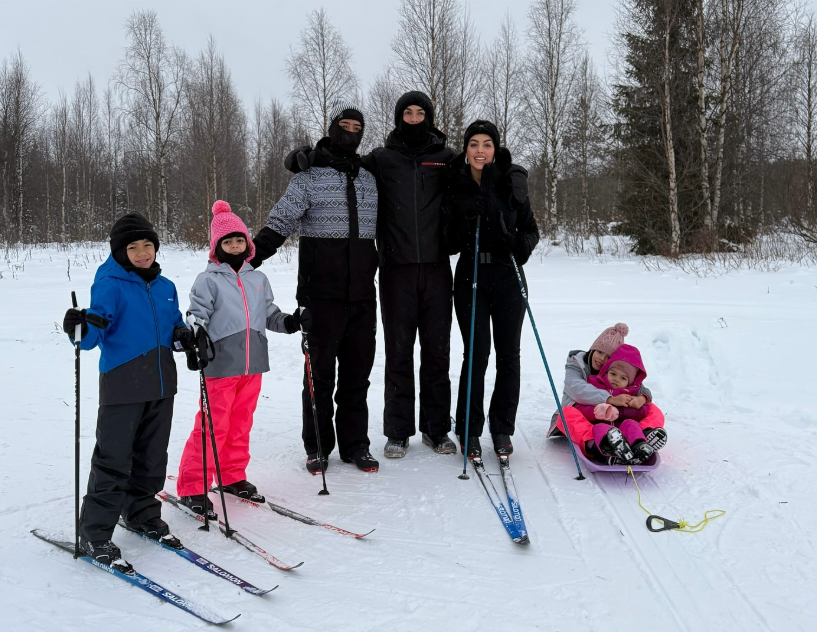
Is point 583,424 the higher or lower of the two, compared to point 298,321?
lower

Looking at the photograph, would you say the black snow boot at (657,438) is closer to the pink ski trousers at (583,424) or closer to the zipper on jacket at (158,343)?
the pink ski trousers at (583,424)

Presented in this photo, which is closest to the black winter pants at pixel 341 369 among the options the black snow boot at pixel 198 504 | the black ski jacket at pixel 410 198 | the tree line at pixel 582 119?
the black ski jacket at pixel 410 198

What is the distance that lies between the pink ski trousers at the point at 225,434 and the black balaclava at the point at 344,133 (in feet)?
5.10

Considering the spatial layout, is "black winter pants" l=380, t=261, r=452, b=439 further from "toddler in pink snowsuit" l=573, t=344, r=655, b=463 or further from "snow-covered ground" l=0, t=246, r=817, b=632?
"toddler in pink snowsuit" l=573, t=344, r=655, b=463

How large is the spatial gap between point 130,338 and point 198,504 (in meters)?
0.99

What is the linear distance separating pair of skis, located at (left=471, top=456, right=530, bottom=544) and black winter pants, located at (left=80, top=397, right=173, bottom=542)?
1747 millimetres

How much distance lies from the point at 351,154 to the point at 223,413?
182cm

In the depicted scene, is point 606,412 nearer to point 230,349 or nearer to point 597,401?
point 597,401

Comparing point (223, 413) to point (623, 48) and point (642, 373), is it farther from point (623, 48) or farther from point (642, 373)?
point (623, 48)

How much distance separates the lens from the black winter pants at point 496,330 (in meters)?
3.81

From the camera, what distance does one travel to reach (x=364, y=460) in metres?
3.62

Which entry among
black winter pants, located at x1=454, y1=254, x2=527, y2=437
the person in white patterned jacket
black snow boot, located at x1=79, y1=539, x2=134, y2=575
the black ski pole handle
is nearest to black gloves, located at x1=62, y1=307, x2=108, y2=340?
black snow boot, located at x1=79, y1=539, x2=134, y2=575

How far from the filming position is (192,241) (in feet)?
72.2

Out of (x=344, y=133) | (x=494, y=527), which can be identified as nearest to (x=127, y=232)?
(x=344, y=133)
